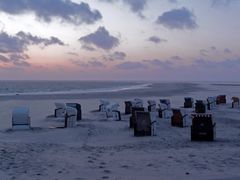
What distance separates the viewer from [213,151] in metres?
12.4

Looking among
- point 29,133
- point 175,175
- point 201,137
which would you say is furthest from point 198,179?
point 29,133

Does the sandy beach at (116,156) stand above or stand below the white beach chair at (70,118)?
below

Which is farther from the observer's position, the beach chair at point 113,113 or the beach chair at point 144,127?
the beach chair at point 113,113

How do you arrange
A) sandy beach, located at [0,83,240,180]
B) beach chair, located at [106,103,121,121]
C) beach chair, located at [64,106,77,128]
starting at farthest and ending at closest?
beach chair, located at [106,103,121,121] → beach chair, located at [64,106,77,128] → sandy beach, located at [0,83,240,180]

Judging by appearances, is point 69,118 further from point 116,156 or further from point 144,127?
point 116,156

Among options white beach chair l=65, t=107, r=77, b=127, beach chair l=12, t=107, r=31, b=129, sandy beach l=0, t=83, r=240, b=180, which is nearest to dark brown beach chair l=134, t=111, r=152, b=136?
sandy beach l=0, t=83, r=240, b=180

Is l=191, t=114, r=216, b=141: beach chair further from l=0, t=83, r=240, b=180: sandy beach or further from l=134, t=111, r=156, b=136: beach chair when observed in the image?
l=134, t=111, r=156, b=136: beach chair

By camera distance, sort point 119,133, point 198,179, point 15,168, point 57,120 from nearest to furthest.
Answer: point 198,179 < point 15,168 < point 119,133 < point 57,120

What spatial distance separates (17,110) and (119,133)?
500 cm

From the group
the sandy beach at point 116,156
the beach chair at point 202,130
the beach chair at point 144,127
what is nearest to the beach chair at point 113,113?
the sandy beach at point 116,156

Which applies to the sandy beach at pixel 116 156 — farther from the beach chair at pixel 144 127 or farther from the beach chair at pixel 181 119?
the beach chair at pixel 181 119

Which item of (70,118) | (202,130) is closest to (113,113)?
(70,118)

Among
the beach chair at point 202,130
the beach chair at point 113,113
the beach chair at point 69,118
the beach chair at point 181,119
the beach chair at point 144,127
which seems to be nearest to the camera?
the beach chair at point 202,130

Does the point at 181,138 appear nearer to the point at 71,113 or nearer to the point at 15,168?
the point at 71,113
